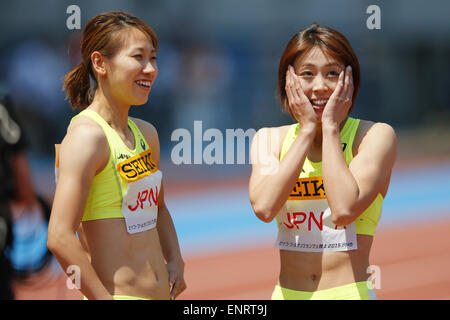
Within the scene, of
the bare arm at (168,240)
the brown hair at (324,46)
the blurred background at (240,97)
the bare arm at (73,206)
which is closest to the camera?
the bare arm at (73,206)

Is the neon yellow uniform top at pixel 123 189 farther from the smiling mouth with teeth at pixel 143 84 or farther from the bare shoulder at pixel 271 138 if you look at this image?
the bare shoulder at pixel 271 138

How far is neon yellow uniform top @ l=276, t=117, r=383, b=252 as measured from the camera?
261 cm

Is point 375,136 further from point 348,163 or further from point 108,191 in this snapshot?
point 108,191

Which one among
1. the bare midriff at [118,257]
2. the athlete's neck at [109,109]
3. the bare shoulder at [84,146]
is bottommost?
the bare midriff at [118,257]

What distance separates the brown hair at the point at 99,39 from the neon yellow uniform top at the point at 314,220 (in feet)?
2.89

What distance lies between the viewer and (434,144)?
21.0 metres

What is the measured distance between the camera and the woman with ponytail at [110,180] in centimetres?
229

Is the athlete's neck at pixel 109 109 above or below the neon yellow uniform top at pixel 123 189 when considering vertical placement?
above

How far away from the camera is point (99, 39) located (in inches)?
100

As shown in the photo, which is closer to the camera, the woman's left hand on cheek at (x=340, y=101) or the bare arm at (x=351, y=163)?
the bare arm at (x=351, y=163)

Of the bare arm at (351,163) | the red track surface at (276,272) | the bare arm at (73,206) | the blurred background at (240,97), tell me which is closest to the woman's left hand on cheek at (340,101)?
the bare arm at (351,163)

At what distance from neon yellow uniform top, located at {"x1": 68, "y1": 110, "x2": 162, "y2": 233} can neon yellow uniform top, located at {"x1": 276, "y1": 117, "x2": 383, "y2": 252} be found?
57 centimetres

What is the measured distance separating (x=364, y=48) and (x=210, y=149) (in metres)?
9.25

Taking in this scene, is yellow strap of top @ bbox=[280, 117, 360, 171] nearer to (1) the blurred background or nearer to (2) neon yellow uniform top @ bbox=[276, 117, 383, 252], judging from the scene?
(2) neon yellow uniform top @ bbox=[276, 117, 383, 252]
